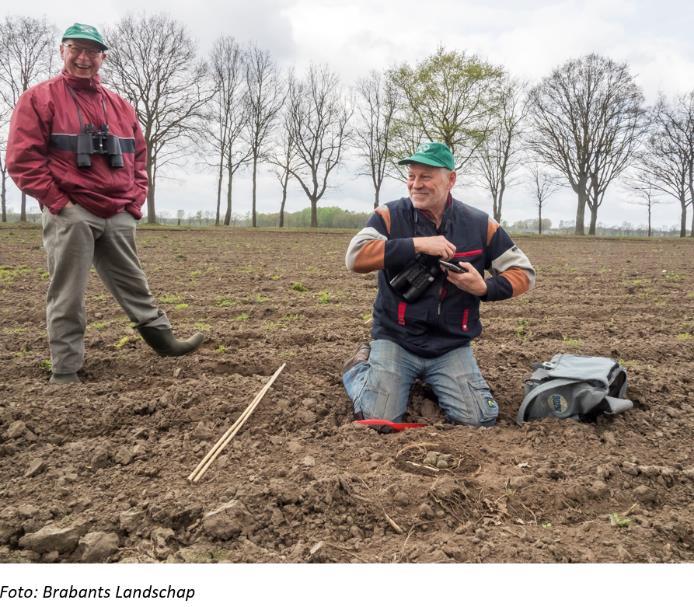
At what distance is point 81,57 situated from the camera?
12.1ft

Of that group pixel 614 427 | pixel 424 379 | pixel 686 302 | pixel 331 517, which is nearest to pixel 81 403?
pixel 331 517

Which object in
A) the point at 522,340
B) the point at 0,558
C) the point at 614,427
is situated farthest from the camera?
the point at 522,340

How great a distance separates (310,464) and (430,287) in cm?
153

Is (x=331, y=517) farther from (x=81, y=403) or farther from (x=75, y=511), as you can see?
(x=81, y=403)

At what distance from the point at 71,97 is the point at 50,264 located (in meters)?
1.17

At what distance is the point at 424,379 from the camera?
154 inches

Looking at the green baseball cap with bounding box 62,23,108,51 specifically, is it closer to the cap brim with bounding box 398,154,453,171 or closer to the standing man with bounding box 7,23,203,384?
the standing man with bounding box 7,23,203,384

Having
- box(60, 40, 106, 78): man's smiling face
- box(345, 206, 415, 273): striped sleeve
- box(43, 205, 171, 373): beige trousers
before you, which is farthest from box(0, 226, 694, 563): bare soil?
box(60, 40, 106, 78): man's smiling face

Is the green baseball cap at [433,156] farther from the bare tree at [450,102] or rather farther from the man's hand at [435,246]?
the bare tree at [450,102]

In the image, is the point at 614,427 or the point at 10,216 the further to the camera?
the point at 10,216

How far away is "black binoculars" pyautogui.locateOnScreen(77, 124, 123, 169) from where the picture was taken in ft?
12.4

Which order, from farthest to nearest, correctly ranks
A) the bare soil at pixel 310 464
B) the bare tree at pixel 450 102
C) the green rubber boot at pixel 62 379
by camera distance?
the bare tree at pixel 450 102 → the green rubber boot at pixel 62 379 → the bare soil at pixel 310 464

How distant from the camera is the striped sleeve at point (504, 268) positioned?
145 inches

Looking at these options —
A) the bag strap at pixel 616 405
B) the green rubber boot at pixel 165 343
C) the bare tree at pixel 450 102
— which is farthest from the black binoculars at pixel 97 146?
the bare tree at pixel 450 102
